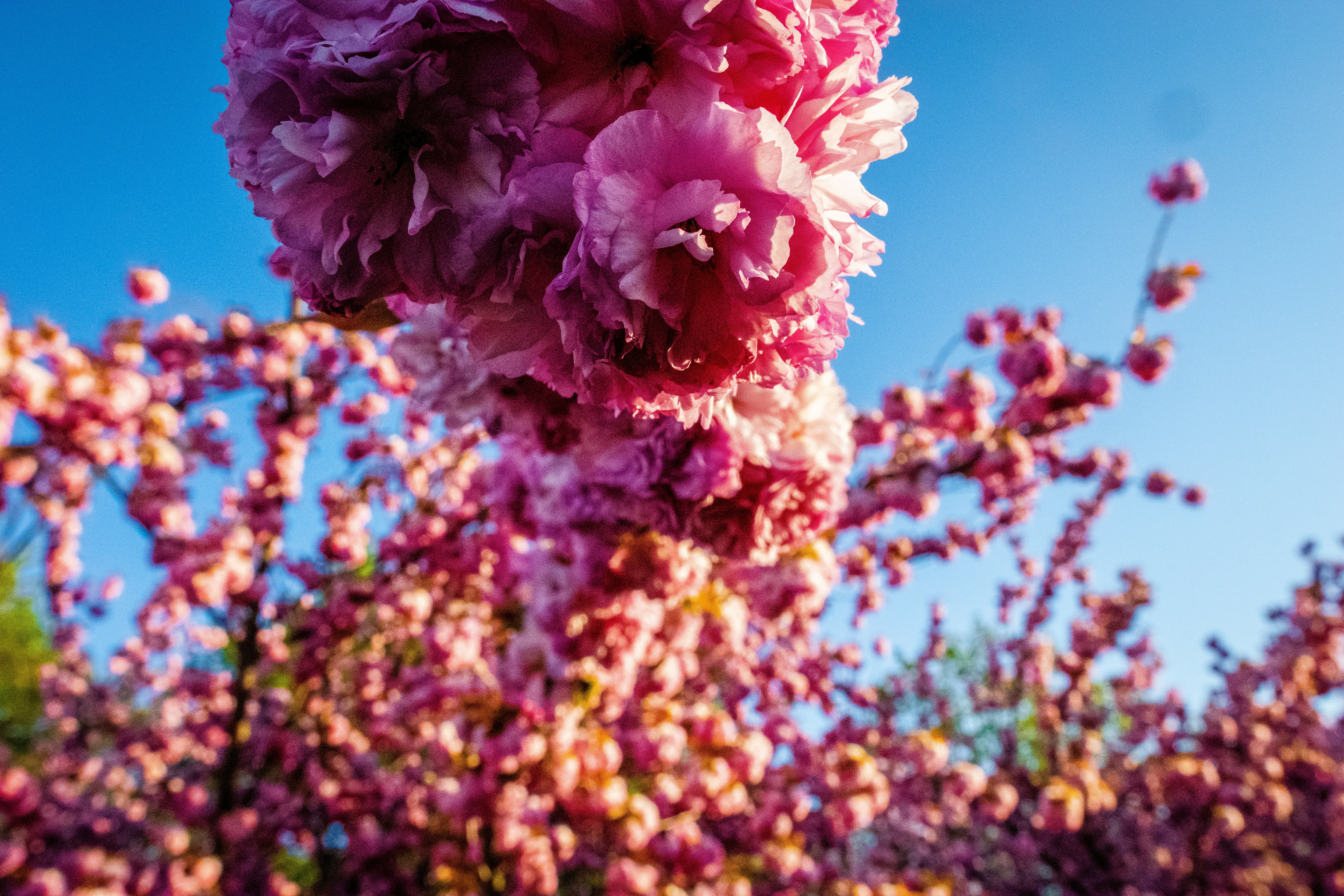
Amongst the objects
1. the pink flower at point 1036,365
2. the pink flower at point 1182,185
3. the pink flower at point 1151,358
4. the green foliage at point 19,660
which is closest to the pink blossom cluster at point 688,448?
the pink flower at point 1036,365

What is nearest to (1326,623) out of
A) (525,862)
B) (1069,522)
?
(1069,522)

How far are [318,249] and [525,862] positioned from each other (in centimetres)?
394

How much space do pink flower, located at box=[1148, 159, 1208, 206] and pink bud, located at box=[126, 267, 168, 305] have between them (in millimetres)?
8057

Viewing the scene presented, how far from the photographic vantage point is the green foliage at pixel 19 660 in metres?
14.1

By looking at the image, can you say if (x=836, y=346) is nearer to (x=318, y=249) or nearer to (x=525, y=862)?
(x=318, y=249)

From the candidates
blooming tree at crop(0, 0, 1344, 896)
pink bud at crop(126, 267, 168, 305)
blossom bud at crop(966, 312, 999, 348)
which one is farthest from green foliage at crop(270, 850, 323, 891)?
blossom bud at crop(966, 312, 999, 348)

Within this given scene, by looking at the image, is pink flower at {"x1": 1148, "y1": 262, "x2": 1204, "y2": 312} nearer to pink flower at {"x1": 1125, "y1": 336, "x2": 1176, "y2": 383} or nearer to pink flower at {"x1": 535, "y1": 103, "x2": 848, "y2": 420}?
pink flower at {"x1": 1125, "y1": 336, "x2": 1176, "y2": 383}

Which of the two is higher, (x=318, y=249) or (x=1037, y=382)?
(x=1037, y=382)

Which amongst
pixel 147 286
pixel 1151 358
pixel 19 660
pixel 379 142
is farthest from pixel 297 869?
pixel 379 142

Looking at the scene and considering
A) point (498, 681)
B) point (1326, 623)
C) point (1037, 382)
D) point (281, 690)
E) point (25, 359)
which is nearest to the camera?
point (498, 681)

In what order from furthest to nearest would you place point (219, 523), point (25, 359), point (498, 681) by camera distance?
point (219, 523)
point (25, 359)
point (498, 681)

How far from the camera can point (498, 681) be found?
3.01 meters

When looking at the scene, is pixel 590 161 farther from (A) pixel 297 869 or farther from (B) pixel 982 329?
(A) pixel 297 869

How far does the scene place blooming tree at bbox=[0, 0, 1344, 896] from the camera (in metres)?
0.69
